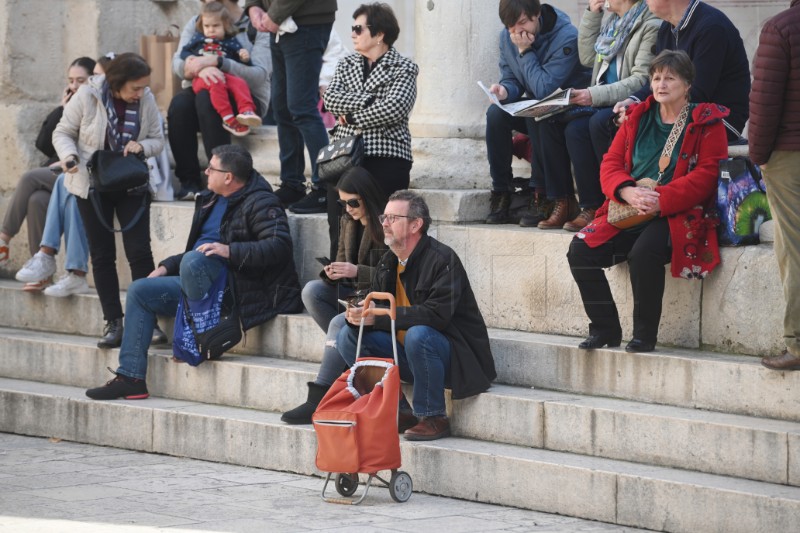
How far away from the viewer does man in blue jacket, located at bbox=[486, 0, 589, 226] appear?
874cm

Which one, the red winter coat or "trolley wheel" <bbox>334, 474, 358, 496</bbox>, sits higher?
the red winter coat

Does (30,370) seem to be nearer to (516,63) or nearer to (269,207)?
(269,207)

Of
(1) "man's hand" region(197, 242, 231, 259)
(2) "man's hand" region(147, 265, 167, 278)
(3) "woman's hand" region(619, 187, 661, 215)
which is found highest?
(3) "woman's hand" region(619, 187, 661, 215)

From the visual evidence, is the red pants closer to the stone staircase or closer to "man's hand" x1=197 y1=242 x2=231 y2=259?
the stone staircase

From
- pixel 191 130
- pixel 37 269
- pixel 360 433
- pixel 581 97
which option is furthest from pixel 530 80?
pixel 37 269

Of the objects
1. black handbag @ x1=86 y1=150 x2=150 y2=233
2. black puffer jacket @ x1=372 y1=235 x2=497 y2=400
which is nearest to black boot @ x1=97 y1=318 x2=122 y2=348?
black handbag @ x1=86 y1=150 x2=150 y2=233

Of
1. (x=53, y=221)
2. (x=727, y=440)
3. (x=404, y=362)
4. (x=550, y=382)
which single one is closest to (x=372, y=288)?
(x=404, y=362)

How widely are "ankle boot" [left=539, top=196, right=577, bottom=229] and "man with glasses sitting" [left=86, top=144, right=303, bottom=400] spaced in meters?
1.47

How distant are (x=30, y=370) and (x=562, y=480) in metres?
4.17

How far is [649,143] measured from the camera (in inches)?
300

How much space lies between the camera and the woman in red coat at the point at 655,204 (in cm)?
738

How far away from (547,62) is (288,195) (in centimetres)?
205

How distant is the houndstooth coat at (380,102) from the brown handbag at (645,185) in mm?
1615

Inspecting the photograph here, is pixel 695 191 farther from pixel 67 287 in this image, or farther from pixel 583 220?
pixel 67 287
